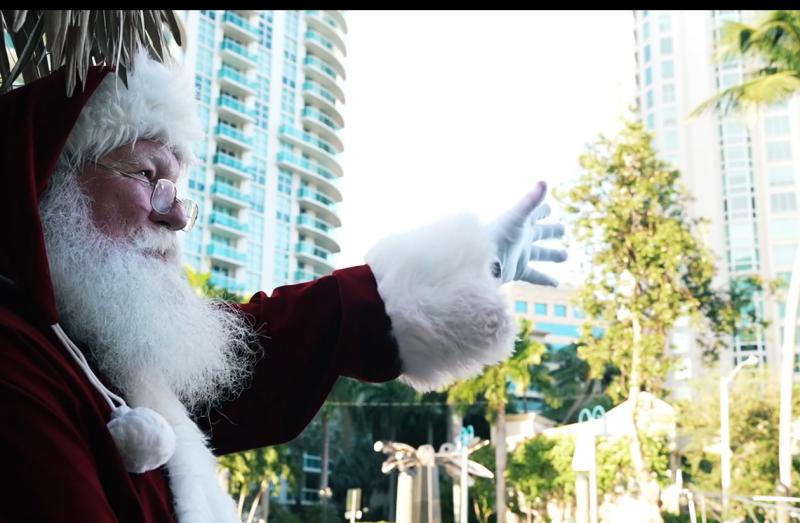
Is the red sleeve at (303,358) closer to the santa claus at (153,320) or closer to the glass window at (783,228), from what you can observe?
the santa claus at (153,320)

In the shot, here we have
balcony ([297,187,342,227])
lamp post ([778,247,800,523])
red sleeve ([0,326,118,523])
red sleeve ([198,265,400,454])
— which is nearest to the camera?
red sleeve ([0,326,118,523])

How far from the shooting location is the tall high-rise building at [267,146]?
5481 centimetres

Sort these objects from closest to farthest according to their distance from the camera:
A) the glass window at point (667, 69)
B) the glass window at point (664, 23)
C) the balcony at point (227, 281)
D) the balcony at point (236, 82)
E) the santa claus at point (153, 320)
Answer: the santa claus at point (153, 320)
the balcony at point (227, 281)
the balcony at point (236, 82)
the glass window at point (667, 69)
the glass window at point (664, 23)

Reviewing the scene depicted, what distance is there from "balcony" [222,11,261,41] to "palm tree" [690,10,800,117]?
4585cm

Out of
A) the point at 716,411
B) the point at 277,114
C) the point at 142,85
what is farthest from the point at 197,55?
the point at 142,85

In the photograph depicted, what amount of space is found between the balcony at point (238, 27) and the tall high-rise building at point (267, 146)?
0.20 feet

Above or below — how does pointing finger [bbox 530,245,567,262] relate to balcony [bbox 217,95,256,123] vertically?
below

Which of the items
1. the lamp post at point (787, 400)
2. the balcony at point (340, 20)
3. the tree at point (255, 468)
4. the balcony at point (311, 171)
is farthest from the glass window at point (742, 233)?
the lamp post at point (787, 400)

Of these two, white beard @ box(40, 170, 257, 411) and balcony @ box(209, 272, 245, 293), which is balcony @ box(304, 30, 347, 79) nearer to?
balcony @ box(209, 272, 245, 293)

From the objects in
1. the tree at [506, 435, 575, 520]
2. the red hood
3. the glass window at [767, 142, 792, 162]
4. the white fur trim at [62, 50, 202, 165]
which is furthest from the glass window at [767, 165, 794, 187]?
the red hood

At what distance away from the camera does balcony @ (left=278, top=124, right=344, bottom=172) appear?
201 ft

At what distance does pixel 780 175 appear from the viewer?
67125 millimetres

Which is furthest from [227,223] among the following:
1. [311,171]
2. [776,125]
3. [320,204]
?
[776,125]

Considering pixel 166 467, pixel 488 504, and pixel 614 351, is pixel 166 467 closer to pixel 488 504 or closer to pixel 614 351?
pixel 614 351
